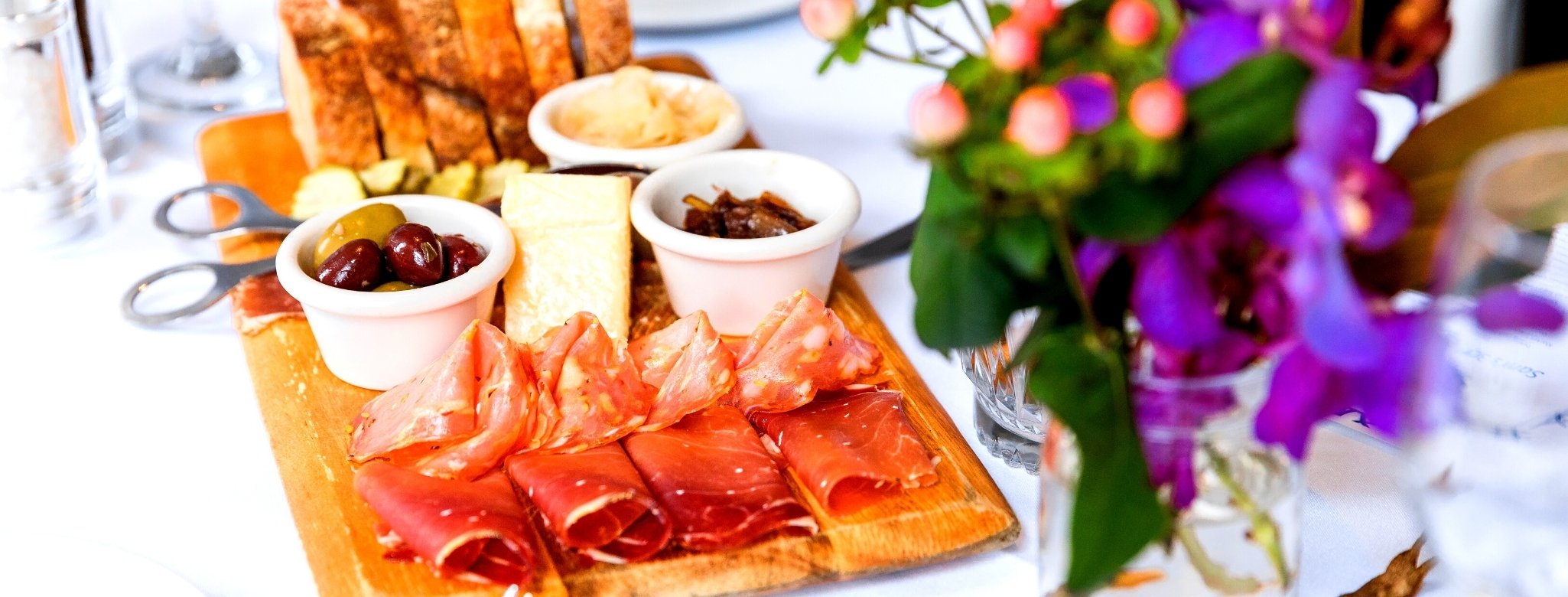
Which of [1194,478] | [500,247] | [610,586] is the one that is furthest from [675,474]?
[1194,478]

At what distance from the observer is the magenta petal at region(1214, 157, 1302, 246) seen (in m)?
0.57

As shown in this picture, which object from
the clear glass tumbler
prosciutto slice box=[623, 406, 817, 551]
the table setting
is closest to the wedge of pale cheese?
the table setting

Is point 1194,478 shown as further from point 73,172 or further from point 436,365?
point 73,172

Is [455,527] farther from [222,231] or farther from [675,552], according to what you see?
[222,231]

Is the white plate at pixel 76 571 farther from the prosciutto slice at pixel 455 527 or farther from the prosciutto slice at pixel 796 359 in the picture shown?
the prosciutto slice at pixel 796 359

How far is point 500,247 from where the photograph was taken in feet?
4.18

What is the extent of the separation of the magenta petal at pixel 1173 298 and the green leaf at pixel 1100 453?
38mm

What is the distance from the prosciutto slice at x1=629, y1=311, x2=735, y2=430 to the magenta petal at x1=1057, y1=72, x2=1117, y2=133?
1.96 feet

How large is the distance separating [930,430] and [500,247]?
1.46ft

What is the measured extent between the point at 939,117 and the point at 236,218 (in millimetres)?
1172

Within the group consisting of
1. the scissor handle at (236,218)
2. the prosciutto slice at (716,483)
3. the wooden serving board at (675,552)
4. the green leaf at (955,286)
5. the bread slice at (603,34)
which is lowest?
the wooden serving board at (675,552)

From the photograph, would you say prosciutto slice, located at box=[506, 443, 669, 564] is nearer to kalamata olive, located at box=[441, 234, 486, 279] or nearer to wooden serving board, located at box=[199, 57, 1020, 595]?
wooden serving board, located at box=[199, 57, 1020, 595]

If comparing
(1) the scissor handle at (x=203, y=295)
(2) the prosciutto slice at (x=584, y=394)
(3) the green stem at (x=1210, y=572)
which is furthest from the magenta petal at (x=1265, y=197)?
(1) the scissor handle at (x=203, y=295)

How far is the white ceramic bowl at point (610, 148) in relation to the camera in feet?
4.79
